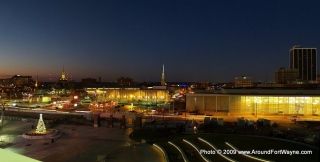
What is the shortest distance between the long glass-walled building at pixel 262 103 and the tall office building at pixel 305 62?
116030 mm

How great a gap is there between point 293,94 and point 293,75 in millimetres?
111351

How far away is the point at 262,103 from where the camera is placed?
47.3 m

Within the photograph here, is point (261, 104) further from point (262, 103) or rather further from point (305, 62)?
point (305, 62)

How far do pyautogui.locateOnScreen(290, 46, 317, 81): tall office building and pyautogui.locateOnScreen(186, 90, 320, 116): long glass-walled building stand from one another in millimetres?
116030

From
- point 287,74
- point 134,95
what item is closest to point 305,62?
point 287,74

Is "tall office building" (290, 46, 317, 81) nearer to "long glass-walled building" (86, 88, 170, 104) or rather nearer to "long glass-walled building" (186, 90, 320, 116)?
"long glass-walled building" (86, 88, 170, 104)

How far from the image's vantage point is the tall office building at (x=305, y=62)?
511ft

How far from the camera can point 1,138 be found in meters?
29.9

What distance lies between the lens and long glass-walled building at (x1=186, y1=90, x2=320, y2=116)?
A: 1811 inches

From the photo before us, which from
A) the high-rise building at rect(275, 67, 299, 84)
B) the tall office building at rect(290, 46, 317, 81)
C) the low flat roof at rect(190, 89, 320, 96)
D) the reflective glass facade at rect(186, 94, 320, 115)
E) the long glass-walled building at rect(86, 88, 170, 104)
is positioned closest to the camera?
the reflective glass facade at rect(186, 94, 320, 115)

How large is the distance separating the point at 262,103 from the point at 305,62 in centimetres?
11967

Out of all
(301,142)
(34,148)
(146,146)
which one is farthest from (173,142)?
(34,148)

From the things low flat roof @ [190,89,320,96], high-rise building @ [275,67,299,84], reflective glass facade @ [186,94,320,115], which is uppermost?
high-rise building @ [275,67,299,84]

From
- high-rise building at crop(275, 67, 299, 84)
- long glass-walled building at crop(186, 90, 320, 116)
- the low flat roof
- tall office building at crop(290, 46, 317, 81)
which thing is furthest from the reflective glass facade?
tall office building at crop(290, 46, 317, 81)
